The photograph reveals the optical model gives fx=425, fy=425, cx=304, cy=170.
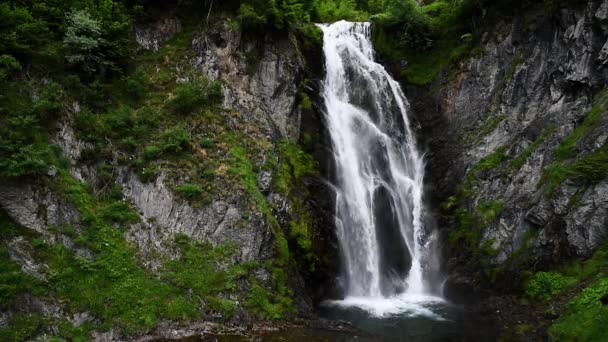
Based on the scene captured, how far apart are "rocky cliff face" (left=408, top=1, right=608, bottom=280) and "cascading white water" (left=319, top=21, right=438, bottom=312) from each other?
1109 millimetres

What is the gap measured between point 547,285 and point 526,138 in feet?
20.2

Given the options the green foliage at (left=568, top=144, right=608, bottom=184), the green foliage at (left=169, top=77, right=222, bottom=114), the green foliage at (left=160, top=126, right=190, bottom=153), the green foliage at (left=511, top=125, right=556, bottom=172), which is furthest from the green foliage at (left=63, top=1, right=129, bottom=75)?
the green foliage at (left=568, top=144, right=608, bottom=184)

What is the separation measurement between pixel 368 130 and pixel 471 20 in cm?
787

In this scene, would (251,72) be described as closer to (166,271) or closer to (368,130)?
(368,130)

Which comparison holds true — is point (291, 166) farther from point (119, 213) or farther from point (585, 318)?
point (585, 318)

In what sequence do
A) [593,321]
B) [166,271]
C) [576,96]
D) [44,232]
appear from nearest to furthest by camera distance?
1. [593,321]
2. [44,232]
3. [166,271]
4. [576,96]

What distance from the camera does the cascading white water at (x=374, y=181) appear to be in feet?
50.9

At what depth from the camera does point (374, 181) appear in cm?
1741

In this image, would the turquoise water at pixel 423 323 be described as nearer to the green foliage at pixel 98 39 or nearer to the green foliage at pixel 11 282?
the green foliage at pixel 11 282

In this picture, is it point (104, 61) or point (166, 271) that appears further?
point (104, 61)

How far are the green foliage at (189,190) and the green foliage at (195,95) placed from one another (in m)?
3.13

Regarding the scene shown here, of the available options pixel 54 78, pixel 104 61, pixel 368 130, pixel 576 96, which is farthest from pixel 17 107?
pixel 576 96

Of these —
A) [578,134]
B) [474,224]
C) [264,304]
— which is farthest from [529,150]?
[264,304]

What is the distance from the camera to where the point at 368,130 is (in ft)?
62.0
